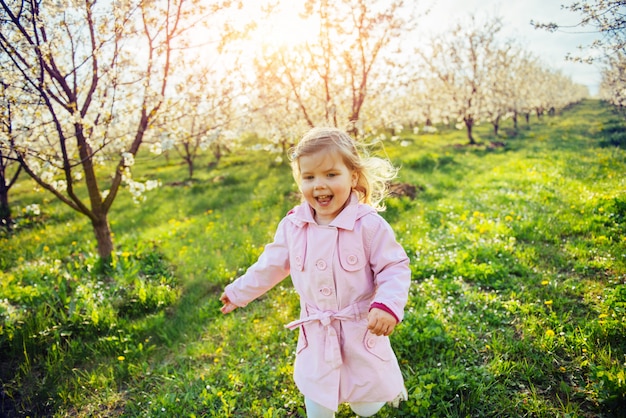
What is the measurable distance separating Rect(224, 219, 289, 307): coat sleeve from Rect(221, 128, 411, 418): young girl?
0.51ft

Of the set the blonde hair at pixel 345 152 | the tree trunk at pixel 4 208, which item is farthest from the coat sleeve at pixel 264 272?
the tree trunk at pixel 4 208

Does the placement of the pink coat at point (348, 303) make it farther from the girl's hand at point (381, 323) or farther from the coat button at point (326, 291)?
the girl's hand at point (381, 323)

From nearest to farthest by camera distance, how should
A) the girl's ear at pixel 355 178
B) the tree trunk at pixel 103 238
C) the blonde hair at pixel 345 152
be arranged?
the blonde hair at pixel 345 152, the girl's ear at pixel 355 178, the tree trunk at pixel 103 238

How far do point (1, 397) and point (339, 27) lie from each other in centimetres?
760

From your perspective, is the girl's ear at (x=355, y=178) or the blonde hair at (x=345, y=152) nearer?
the blonde hair at (x=345, y=152)

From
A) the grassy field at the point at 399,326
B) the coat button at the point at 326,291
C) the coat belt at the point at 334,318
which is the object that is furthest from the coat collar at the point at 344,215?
the grassy field at the point at 399,326

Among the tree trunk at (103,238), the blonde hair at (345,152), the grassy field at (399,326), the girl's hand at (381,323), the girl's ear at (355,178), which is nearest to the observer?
the girl's hand at (381,323)

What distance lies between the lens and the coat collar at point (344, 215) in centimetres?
212

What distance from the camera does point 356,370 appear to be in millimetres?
2082

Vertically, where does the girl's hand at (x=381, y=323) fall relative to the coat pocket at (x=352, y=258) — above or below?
below

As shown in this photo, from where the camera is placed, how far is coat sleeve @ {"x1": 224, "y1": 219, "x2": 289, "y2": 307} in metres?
2.42

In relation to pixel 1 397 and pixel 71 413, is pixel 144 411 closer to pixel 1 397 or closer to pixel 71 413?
pixel 71 413

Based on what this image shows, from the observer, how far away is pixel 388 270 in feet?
6.79

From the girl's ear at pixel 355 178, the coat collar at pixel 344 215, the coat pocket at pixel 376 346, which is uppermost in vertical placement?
the girl's ear at pixel 355 178
